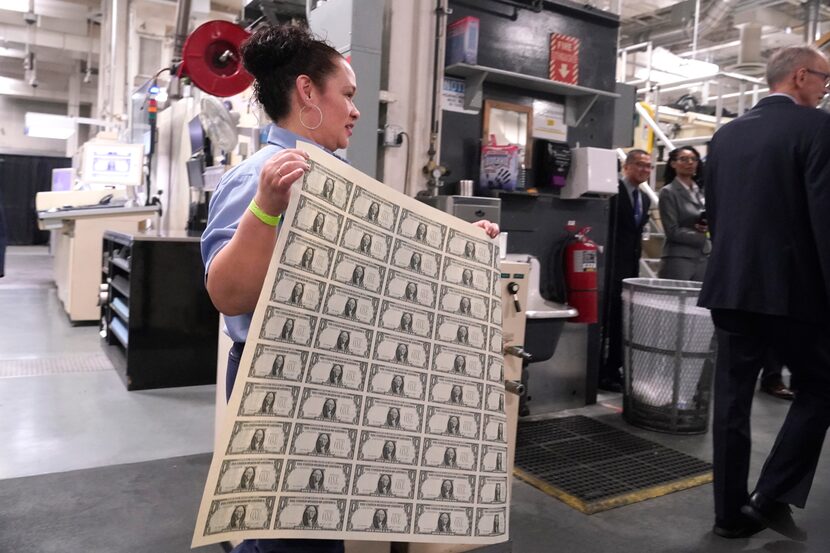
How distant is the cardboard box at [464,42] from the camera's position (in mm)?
3031

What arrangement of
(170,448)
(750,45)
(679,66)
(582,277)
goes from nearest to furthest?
(170,448) < (582,277) < (750,45) < (679,66)

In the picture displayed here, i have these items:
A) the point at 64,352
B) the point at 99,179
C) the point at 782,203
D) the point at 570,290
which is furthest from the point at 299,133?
the point at 99,179

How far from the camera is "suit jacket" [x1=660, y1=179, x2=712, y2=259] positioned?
3975mm

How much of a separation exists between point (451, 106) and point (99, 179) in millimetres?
4896

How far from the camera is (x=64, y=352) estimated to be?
14.6 ft

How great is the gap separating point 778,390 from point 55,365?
4700 millimetres

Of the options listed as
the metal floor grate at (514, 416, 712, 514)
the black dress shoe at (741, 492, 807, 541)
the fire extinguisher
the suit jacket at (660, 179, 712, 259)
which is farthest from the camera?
the suit jacket at (660, 179, 712, 259)

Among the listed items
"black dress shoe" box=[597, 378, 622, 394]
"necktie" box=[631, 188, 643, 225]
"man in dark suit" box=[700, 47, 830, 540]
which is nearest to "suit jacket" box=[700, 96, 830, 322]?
"man in dark suit" box=[700, 47, 830, 540]

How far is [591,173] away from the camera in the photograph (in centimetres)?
356

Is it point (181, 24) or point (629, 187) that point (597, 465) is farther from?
point (181, 24)

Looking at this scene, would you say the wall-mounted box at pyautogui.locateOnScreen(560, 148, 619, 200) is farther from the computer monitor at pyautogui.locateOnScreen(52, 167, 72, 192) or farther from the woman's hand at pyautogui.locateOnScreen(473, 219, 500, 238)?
the computer monitor at pyautogui.locateOnScreen(52, 167, 72, 192)

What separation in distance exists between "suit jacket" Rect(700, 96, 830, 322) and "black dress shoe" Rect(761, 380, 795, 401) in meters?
2.35

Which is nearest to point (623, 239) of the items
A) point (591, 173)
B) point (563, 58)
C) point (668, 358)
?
point (591, 173)

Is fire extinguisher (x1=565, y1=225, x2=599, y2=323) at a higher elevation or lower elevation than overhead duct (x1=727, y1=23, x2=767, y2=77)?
lower
